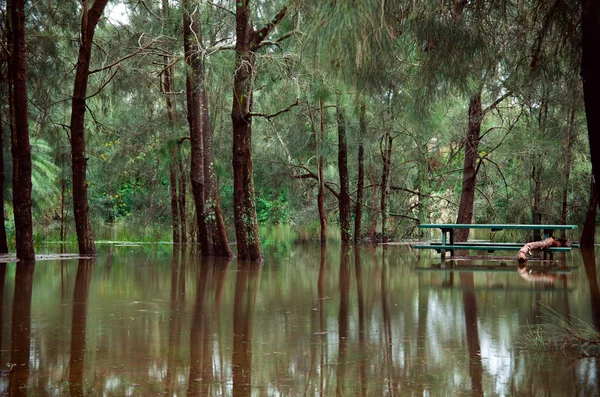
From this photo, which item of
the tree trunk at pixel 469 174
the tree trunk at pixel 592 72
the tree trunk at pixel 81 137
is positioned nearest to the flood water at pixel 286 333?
the tree trunk at pixel 592 72

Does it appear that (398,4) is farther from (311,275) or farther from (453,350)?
(311,275)

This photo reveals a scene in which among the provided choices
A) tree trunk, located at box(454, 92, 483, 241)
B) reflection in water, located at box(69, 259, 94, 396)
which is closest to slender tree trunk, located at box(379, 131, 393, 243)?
tree trunk, located at box(454, 92, 483, 241)

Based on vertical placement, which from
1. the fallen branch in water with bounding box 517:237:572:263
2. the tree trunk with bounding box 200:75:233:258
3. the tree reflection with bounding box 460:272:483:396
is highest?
the tree trunk with bounding box 200:75:233:258

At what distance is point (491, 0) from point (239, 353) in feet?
12.6

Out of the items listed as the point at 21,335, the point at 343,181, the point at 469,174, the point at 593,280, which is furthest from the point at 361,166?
the point at 21,335

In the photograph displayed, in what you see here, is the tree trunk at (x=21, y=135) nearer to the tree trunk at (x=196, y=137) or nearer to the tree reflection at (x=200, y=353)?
the tree trunk at (x=196, y=137)

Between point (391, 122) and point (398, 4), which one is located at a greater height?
point (391, 122)

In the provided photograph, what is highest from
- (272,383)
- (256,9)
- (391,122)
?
(256,9)

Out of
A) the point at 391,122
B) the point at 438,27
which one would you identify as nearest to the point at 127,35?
the point at 391,122

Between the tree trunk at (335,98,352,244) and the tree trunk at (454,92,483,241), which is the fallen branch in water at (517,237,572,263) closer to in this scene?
→ the tree trunk at (454,92,483,241)

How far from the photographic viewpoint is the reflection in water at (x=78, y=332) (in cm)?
468

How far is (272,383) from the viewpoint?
463cm

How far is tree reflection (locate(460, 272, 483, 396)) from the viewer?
4656 millimetres

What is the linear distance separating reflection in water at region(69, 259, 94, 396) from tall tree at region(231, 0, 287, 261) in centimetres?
350
